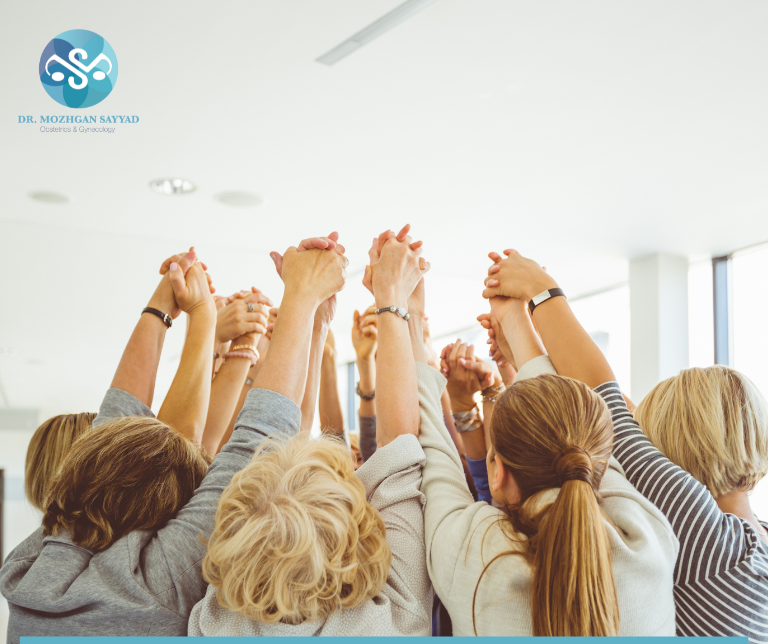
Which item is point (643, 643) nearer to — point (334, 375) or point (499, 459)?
point (499, 459)

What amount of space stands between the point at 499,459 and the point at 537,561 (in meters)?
0.15

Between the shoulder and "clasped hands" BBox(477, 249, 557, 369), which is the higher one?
"clasped hands" BBox(477, 249, 557, 369)

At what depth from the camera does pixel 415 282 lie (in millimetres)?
1218

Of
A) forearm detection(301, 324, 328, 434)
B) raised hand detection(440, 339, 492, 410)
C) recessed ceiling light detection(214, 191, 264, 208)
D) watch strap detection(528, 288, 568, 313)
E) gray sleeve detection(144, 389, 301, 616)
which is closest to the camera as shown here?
gray sleeve detection(144, 389, 301, 616)

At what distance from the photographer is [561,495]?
0.77m

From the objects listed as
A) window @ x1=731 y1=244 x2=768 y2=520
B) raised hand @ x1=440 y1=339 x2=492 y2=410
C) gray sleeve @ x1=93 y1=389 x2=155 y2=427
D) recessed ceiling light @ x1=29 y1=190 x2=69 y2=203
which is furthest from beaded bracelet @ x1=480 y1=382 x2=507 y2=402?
window @ x1=731 y1=244 x2=768 y2=520

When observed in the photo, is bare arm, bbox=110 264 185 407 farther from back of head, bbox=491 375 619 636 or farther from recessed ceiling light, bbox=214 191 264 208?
recessed ceiling light, bbox=214 191 264 208

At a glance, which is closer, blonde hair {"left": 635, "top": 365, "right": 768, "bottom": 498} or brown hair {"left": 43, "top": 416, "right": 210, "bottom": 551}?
brown hair {"left": 43, "top": 416, "right": 210, "bottom": 551}

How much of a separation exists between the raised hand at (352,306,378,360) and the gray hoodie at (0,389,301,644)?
2.85ft

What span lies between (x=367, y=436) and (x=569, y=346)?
77 centimetres

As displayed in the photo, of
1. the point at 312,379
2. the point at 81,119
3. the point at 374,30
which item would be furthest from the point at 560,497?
the point at 81,119

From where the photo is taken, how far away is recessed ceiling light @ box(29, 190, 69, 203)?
3.27 m

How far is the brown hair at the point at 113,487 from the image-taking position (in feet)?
2.86

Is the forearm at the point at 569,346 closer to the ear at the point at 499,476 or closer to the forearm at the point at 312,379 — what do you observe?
the ear at the point at 499,476
